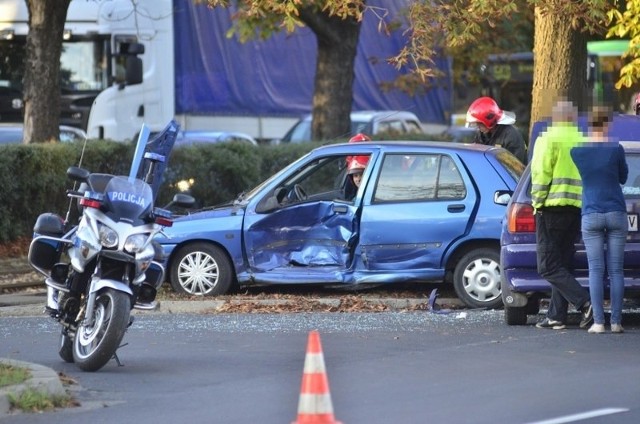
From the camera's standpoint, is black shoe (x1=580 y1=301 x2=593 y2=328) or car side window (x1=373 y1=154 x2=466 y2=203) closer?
black shoe (x1=580 y1=301 x2=593 y2=328)

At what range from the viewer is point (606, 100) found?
477 inches

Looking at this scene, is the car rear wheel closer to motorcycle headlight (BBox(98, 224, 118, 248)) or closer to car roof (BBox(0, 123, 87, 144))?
motorcycle headlight (BBox(98, 224, 118, 248))

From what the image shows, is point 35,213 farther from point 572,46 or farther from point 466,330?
point 466,330

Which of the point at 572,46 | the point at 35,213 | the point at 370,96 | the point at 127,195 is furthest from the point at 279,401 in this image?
the point at 370,96

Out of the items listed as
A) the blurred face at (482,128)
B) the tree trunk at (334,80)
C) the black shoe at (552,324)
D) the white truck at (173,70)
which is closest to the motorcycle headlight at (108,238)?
the black shoe at (552,324)

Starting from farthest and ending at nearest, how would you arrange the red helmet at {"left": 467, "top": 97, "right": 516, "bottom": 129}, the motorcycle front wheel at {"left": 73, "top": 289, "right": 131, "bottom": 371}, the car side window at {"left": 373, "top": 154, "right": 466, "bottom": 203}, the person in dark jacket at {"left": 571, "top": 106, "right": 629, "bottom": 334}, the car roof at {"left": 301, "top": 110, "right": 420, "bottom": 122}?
the car roof at {"left": 301, "top": 110, "right": 420, "bottom": 122} < the red helmet at {"left": 467, "top": 97, "right": 516, "bottom": 129} < the car side window at {"left": 373, "top": 154, "right": 466, "bottom": 203} < the person in dark jacket at {"left": 571, "top": 106, "right": 629, "bottom": 334} < the motorcycle front wheel at {"left": 73, "top": 289, "right": 131, "bottom": 371}

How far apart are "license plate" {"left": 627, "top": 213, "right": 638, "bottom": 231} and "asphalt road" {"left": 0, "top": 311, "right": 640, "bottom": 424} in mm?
814

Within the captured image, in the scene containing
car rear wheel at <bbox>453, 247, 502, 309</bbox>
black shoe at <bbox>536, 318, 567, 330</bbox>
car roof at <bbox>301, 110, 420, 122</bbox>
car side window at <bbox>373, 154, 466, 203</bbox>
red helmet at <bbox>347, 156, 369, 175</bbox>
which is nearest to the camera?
black shoe at <bbox>536, 318, 567, 330</bbox>

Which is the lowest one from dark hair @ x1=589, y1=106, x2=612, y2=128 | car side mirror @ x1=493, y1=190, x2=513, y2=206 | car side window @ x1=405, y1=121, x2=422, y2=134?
car side mirror @ x1=493, y1=190, x2=513, y2=206

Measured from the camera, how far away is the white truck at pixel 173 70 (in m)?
26.0

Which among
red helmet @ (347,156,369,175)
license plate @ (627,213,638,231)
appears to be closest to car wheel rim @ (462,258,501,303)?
red helmet @ (347,156,369,175)

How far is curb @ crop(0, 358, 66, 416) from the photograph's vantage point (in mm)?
8374

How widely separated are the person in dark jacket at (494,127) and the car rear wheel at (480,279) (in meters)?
2.18

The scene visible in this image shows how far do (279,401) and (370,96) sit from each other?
2516cm
